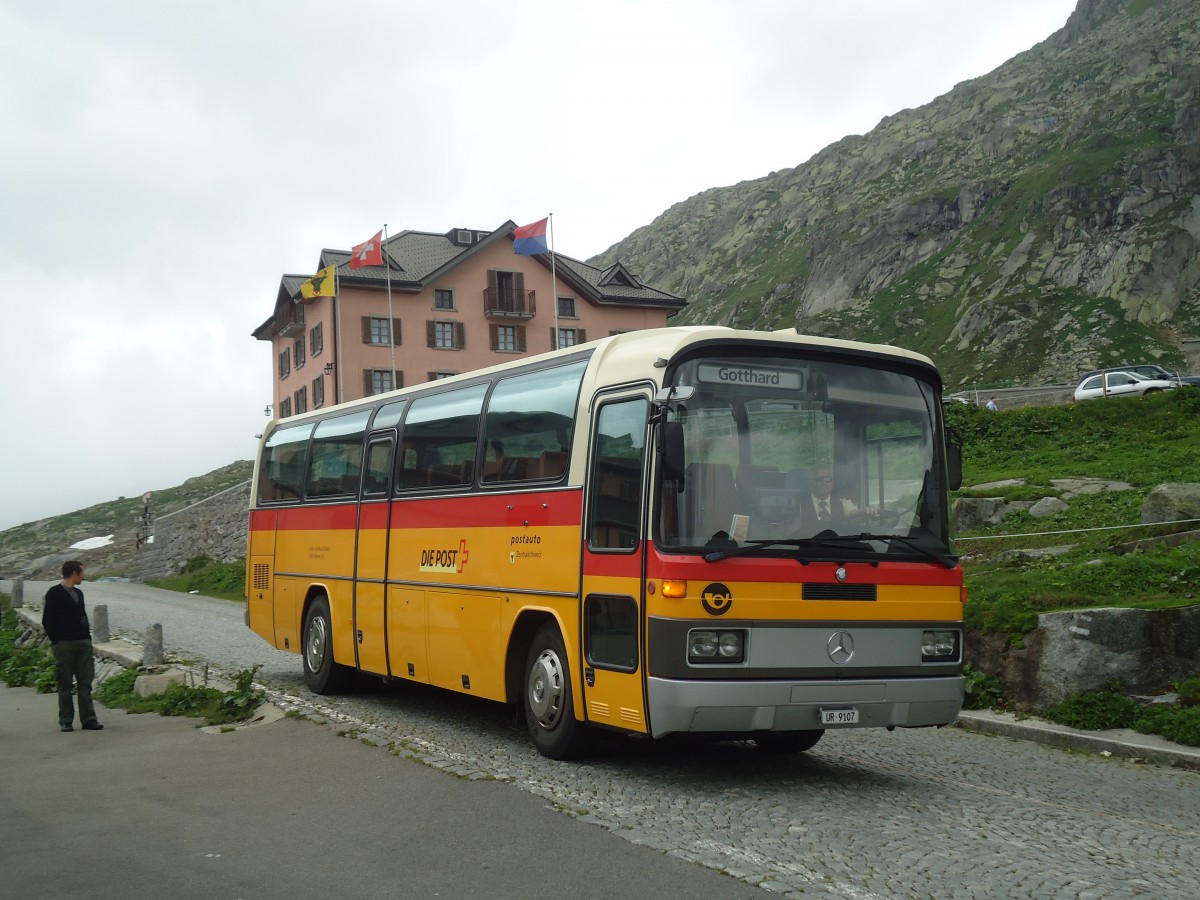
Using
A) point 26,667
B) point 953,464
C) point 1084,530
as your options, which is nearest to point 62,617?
point 26,667

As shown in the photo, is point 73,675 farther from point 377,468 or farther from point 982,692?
point 982,692

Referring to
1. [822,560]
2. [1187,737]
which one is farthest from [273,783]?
[1187,737]

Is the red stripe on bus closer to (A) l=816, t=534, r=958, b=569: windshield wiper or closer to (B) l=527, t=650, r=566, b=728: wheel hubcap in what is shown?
(A) l=816, t=534, r=958, b=569: windshield wiper

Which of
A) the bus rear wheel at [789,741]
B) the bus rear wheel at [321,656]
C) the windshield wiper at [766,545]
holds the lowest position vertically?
the bus rear wheel at [789,741]

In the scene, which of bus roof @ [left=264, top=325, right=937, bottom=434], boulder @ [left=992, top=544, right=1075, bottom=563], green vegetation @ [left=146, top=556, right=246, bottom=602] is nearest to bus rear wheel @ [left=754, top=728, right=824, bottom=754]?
bus roof @ [left=264, top=325, right=937, bottom=434]

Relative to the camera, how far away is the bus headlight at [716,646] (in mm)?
8641

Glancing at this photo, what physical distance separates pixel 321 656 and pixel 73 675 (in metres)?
2.81

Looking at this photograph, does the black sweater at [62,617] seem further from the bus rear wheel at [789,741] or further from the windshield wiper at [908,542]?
the windshield wiper at [908,542]

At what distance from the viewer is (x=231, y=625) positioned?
2689 cm

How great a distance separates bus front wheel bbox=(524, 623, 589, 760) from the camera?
32.7 ft

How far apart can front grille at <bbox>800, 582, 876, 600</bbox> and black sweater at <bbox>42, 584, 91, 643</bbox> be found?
27.7ft

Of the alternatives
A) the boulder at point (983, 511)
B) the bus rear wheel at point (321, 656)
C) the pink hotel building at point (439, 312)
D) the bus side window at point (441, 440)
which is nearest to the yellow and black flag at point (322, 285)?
the pink hotel building at point (439, 312)

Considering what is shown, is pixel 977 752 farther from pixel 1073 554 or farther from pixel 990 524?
pixel 990 524

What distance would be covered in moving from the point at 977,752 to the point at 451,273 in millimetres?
55666
